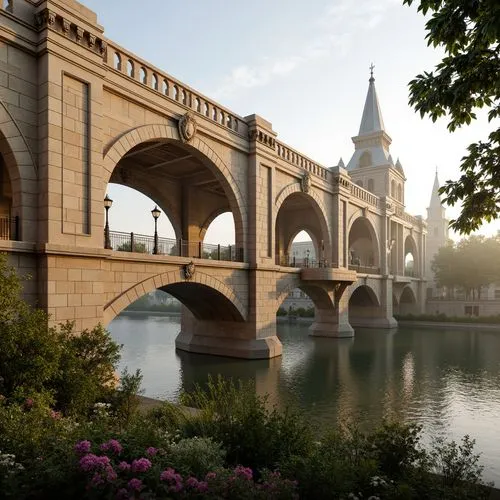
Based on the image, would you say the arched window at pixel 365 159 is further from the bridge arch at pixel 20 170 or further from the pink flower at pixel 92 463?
the pink flower at pixel 92 463

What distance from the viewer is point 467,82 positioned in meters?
6.10

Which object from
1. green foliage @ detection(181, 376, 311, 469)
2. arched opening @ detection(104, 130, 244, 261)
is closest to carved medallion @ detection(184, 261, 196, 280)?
arched opening @ detection(104, 130, 244, 261)

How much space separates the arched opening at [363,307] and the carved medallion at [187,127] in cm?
2708

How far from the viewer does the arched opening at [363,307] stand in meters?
40.2

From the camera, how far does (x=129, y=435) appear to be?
541 cm

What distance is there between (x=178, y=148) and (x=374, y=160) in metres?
34.9

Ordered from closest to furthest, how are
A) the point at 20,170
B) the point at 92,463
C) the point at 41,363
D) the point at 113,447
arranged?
the point at 92,463 → the point at 113,447 → the point at 41,363 → the point at 20,170

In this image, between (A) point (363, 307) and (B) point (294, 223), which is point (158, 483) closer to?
(B) point (294, 223)

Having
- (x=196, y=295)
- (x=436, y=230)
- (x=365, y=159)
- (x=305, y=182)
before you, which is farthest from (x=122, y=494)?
(x=436, y=230)

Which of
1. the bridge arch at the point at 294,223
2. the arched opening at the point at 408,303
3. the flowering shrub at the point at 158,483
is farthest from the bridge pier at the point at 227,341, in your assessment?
the arched opening at the point at 408,303

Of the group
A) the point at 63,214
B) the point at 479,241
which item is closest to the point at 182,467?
the point at 63,214

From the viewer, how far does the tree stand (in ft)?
18.6

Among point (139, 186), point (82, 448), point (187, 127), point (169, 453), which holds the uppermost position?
point (187, 127)

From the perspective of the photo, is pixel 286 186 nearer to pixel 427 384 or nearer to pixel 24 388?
pixel 427 384
